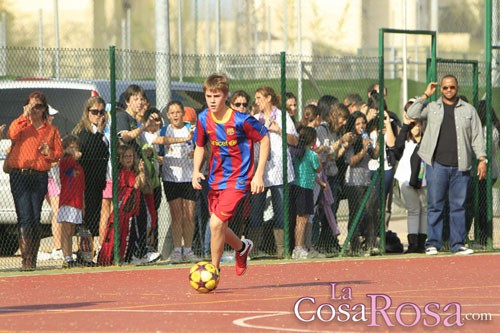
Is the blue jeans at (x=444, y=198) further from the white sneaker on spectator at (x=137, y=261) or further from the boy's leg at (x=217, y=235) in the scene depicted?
the boy's leg at (x=217, y=235)

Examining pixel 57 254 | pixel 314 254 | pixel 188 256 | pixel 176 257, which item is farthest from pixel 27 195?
pixel 314 254

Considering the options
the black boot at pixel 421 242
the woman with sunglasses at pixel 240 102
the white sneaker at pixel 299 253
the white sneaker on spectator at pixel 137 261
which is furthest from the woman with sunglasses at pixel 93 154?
the black boot at pixel 421 242

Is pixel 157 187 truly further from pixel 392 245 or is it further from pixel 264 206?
pixel 392 245

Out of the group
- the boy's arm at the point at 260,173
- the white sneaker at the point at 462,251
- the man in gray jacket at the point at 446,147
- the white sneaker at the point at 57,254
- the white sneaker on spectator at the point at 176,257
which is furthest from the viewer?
the white sneaker at the point at 462,251

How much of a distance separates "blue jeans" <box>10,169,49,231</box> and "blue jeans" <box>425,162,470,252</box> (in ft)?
16.5

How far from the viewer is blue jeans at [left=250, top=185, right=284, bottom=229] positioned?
16.8 m

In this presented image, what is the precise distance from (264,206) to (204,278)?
15.2 ft

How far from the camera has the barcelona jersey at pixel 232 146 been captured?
1291cm

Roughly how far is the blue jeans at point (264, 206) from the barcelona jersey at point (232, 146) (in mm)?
3796

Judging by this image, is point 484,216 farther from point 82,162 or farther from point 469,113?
point 82,162

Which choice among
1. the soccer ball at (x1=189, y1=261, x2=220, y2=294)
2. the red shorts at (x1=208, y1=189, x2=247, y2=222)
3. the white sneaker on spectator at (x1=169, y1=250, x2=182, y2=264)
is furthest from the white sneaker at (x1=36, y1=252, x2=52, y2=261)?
the soccer ball at (x1=189, y1=261, x2=220, y2=294)

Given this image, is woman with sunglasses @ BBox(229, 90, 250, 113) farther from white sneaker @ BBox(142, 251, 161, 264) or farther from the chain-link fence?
white sneaker @ BBox(142, 251, 161, 264)

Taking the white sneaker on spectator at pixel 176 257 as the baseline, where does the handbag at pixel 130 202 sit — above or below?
above

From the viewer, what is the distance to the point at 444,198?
17.4 m
